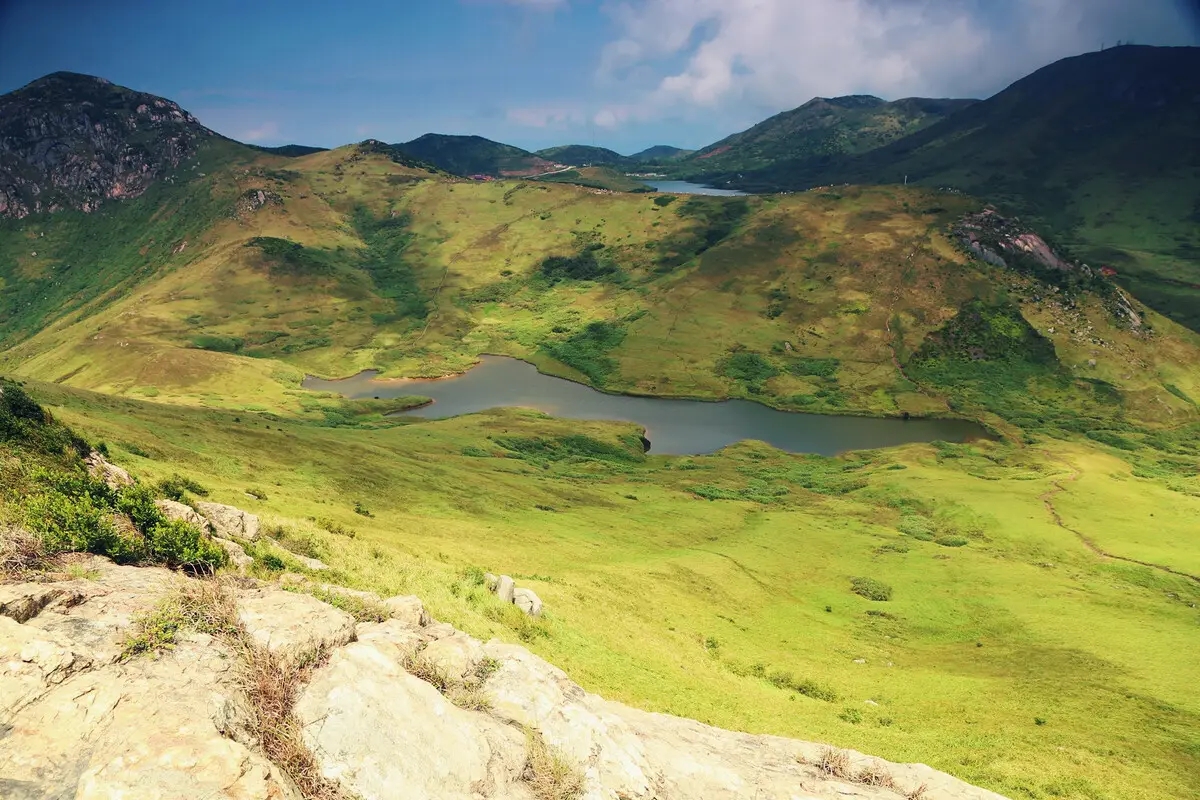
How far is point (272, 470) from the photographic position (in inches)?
2352

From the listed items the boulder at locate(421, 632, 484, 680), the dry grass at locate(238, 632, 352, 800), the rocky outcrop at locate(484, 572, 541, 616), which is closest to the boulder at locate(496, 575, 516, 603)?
the rocky outcrop at locate(484, 572, 541, 616)

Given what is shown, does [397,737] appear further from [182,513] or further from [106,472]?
[106,472]

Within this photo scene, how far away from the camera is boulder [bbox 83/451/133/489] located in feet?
101

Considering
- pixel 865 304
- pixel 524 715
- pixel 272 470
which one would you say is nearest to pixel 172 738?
pixel 524 715

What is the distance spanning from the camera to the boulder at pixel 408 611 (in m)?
21.1

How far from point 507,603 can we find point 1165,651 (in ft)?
157

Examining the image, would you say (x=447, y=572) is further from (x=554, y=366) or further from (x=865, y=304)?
(x=865, y=304)

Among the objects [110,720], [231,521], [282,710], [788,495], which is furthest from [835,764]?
[788,495]

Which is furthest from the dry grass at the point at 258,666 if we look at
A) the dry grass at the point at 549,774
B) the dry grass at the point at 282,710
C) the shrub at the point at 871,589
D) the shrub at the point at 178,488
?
Result: the shrub at the point at 871,589

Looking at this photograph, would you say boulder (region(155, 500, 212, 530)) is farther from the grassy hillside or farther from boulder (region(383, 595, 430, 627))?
boulder (region(383, 595, 430, 627))

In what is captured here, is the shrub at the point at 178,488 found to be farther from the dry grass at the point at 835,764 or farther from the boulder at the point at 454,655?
the dry grass at the point at 835,764

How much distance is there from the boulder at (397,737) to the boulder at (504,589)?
16.2 m

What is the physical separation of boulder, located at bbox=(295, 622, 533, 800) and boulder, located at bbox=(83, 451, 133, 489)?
23265 mm

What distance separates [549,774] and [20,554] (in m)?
16.0
